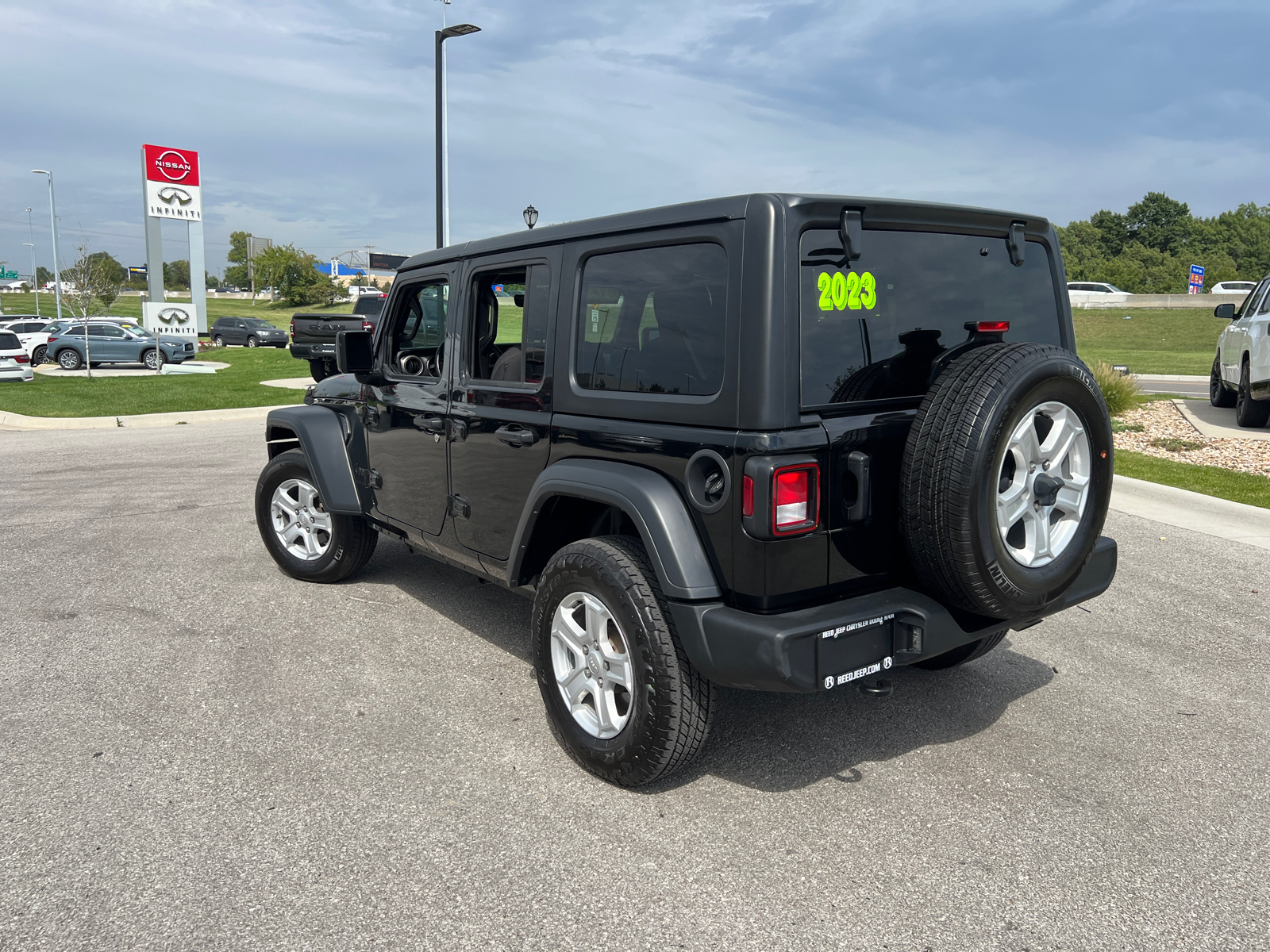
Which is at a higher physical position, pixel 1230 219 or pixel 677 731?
pixel 1230 219

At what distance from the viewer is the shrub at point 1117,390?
12.6m

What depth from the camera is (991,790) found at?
3.27 metres

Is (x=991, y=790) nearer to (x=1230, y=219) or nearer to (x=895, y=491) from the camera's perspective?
(x=895, y=491)

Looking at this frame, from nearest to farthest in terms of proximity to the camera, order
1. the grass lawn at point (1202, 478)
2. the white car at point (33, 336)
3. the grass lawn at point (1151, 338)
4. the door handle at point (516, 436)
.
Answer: the door handle at point (516, 436)
the grass lawn at point (1202, 478)
the grass lawn at point (1151, 338)
the white car at point (33, 336)

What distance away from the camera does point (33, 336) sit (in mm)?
30672

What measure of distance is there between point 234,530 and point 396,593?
225cm

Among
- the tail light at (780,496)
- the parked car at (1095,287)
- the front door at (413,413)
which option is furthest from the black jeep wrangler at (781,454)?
the parked car at (1095,287)

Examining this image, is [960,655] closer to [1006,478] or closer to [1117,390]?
[1006,478]

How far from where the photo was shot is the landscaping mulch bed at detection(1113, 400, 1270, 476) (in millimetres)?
9945

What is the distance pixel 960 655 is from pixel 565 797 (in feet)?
6.68

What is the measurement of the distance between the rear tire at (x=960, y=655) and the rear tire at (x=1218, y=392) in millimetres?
11951

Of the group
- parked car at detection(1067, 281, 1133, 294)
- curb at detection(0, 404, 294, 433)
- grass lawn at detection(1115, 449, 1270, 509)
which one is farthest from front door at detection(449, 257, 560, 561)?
parked car at detection(1067, 281, 1133, 294)

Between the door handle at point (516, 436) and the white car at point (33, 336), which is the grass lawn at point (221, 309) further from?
the door handle at point (516, 436)

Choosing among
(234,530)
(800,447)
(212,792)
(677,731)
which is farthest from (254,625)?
(800,447)
